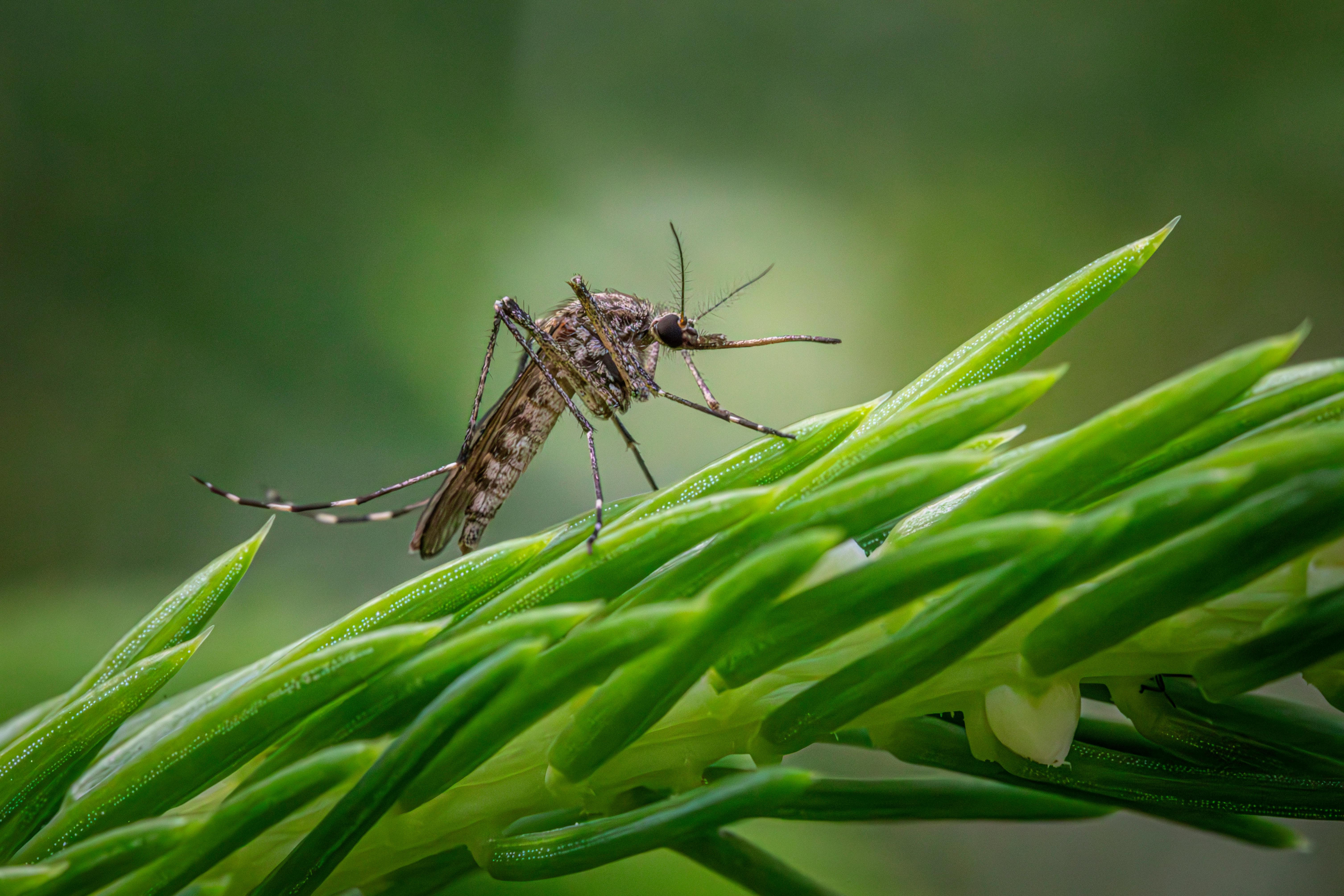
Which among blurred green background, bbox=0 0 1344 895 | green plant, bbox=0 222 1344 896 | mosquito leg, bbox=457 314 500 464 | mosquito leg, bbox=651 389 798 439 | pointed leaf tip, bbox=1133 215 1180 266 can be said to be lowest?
green plant, bbox=0 222 1344 896

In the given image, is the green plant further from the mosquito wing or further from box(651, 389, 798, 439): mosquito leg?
the mosquito wing

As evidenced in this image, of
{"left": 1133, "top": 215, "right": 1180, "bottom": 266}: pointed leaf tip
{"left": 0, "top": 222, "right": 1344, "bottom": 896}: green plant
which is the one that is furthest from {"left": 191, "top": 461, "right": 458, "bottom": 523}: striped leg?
{"left": 1133, "top": 215, "right": 1180, "bottom": 266}: pointed leaf tip

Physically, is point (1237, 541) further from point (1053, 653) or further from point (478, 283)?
point (478, 283)

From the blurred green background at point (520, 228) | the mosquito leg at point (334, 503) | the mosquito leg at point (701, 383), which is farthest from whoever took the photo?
the blurred green background at point (520, 228)

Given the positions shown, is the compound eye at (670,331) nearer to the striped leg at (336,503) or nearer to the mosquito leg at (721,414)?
the mosquito leg at (721,414)

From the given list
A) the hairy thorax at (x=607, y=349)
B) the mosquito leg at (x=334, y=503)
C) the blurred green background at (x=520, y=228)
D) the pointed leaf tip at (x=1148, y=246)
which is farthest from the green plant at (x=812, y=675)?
the blurred green background at (x=520, y=228)
